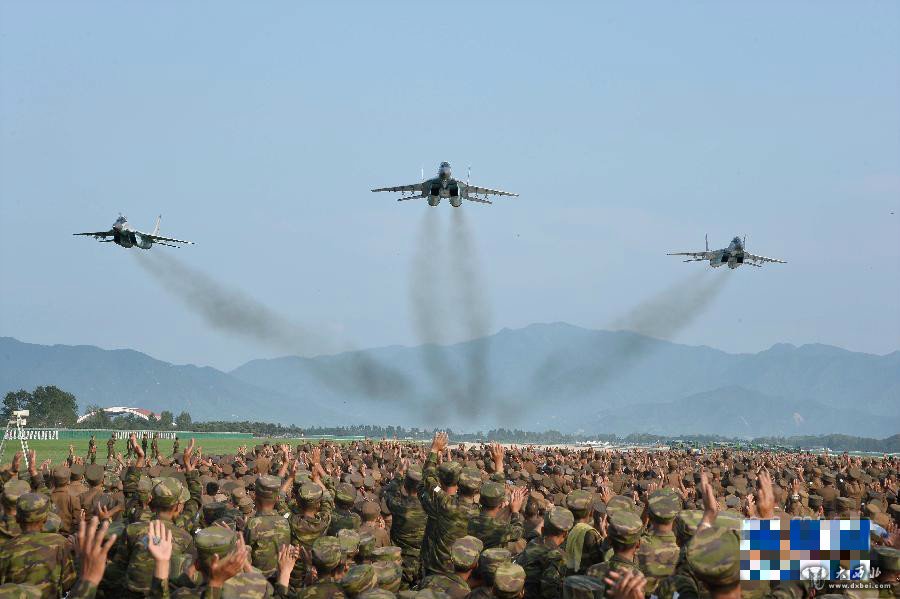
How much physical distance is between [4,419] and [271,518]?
146m

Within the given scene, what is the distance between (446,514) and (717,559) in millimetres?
6607

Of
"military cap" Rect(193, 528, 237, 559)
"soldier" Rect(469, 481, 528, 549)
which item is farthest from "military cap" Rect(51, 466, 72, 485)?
"military cap" Rect(193, 528, 237, 559)

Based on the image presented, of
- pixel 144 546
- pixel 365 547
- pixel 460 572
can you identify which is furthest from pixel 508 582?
pixel 144 546

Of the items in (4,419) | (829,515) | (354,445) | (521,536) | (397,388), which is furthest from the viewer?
(4,419)

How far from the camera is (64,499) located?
16.3 m

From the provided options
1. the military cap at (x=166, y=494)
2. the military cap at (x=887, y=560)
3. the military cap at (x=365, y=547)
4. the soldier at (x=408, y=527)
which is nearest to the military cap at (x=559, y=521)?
the military cap at (x=365, y=547)

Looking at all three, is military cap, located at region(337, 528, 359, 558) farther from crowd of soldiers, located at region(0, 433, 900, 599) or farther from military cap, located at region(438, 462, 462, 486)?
Result: military cap, located at region(438, 462, 462, 486)

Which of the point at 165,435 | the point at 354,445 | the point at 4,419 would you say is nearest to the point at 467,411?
the point at 165,435

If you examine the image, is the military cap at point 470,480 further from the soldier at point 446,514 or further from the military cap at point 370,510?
the military cap at point 370,510

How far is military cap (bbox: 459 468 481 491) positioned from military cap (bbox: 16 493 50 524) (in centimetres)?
525

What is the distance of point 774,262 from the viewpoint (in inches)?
2406

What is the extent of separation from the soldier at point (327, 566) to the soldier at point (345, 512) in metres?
3.81

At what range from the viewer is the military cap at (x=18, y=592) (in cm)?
806

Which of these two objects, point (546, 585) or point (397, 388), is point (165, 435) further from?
point (546, 585)
